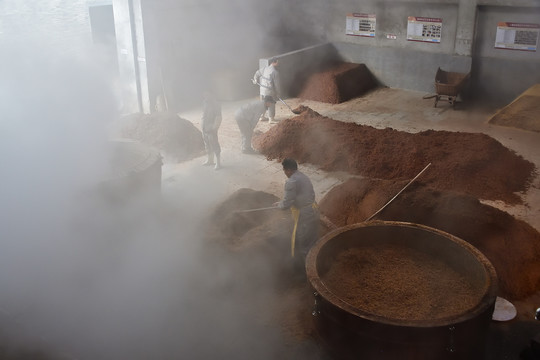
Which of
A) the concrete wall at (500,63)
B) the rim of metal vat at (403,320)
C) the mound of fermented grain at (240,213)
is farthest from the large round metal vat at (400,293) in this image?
the concrete wall at (500,63)

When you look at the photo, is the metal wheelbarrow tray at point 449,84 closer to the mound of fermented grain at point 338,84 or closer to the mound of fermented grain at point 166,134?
the mound of fermented grain at point 338,84

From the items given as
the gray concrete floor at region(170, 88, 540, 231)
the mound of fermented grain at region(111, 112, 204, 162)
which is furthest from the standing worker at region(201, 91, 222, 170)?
the mound of fermented grain at region(111, 112, 204, 162)

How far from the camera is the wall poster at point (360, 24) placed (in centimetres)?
1104

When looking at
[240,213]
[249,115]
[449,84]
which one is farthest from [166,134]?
[449,84]

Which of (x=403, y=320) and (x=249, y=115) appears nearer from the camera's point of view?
(x=403, y=320)

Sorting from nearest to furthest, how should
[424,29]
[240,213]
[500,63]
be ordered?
[240,213] < [500,63] < [424,29]

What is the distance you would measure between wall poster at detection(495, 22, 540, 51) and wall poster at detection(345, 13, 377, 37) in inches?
105

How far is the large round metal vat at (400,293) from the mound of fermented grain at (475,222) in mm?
931

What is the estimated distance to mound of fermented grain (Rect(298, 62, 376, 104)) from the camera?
10.4m

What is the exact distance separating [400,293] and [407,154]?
11.8ft

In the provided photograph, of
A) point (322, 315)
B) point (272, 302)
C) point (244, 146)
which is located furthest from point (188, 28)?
point (322, 315)

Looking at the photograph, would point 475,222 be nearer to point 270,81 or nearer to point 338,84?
point 270,81

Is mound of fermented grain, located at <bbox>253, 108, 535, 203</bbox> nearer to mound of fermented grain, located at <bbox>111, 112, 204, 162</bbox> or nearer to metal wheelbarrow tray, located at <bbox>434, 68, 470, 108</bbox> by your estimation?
mound of fermented grain, located at <bbox>111, 112, 204, 162</bbox>

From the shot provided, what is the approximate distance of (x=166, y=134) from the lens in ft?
25.1
